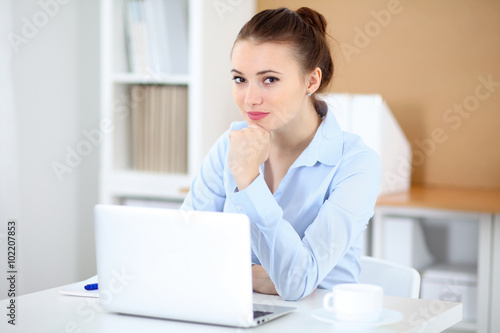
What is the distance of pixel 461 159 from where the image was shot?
293 cm

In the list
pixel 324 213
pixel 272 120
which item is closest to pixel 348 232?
pixel 324 213

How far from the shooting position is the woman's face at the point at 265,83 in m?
1.56

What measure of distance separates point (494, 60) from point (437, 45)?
0.25m

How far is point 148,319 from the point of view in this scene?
115 centimetres

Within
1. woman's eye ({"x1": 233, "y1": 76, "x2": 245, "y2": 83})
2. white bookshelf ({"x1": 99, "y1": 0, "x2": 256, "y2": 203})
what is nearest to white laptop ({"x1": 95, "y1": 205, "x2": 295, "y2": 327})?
woman's eye ({"x1": 233, "y1": 76, "x2": 245, "y2": 83})

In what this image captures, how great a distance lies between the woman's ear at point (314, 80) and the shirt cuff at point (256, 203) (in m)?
0.43

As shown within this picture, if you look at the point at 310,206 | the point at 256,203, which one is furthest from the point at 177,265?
the point at 310,206

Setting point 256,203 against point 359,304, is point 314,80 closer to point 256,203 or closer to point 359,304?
point 256,203

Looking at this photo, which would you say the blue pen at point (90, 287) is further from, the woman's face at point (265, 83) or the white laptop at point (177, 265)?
the woman's face at point (265, 83)

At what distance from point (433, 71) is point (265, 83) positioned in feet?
5.23

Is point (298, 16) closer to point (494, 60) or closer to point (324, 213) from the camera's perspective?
point (324, 213)

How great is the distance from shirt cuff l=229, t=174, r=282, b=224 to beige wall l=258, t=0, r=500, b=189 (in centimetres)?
167

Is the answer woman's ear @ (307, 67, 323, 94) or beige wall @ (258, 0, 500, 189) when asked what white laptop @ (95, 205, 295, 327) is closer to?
woman's ear @ (307, 67, 323, 94)

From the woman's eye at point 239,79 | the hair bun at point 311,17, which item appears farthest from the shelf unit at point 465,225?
the woman's eye at point 239,79
